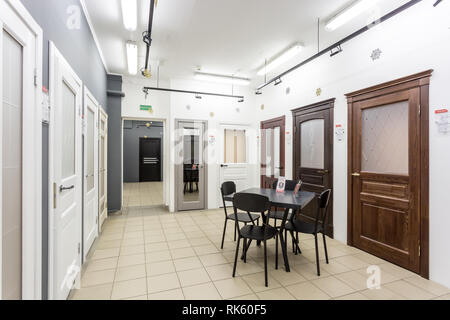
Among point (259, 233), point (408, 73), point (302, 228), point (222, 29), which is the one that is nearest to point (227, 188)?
point (259, 233)

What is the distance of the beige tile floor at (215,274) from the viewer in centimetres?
221

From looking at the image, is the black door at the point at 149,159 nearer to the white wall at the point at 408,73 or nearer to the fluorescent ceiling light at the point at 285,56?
the fluorescent ceiling light at the point at 285,56

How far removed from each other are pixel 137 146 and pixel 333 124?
9677mm

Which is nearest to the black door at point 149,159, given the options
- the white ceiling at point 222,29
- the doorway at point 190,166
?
the doorway at point 190,166

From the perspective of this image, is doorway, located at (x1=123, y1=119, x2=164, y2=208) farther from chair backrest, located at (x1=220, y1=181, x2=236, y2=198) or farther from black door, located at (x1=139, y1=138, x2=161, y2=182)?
chair backrest, located at (x1=220, y1=181, x2=236, y2=198)

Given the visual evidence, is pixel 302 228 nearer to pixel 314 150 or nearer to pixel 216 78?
pixel 314 150

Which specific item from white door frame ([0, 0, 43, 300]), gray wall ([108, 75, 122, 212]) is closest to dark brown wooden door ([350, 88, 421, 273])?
white door frame ([0, 0, 43, 300])

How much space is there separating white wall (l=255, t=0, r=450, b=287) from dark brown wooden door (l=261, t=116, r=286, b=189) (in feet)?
4.14

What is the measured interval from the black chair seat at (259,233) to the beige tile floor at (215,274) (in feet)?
1.57

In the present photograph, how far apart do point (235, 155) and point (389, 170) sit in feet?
12.3

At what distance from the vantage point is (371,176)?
3.09 meters
